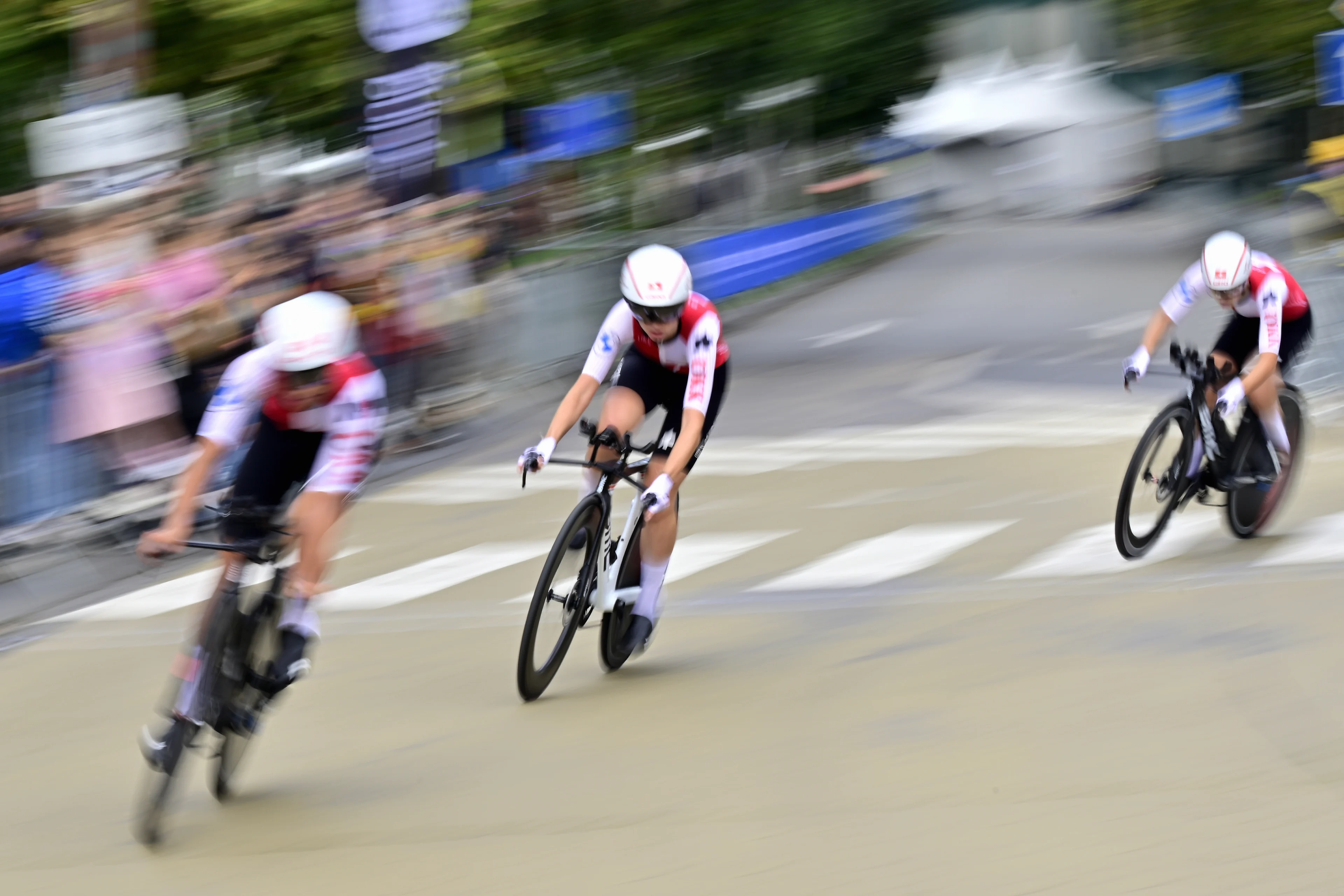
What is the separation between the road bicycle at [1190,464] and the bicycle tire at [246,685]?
4.43m

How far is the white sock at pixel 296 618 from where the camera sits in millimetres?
5852

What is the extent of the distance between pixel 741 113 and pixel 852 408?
514 cm

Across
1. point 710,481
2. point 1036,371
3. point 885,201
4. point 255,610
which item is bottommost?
point 885,201

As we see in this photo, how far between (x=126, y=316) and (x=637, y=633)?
3.95 meters

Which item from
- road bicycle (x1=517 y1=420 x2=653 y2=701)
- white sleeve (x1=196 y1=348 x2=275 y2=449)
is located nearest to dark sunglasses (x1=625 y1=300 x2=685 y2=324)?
road bicycle (x1=517 y1=420 x2=653 y2=701)

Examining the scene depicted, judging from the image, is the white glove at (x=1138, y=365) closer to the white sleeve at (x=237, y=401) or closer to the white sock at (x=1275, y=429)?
the white sock at (x=1275, y=429)

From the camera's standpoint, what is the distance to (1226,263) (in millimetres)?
8625

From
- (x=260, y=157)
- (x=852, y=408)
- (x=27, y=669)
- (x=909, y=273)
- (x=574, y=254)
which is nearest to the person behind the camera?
(x=27, y=669)

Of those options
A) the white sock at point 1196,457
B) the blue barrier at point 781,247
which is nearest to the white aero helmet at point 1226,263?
the white sock at point 1196,457

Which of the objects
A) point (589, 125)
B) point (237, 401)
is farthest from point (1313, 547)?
point (589, 125)

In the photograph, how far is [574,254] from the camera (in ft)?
53.5

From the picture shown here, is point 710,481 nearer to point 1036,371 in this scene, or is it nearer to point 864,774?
point 1036,371

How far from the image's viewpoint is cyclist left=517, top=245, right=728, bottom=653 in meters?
6.95

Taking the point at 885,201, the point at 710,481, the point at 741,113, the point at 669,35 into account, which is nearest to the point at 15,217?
the point at 710,481
